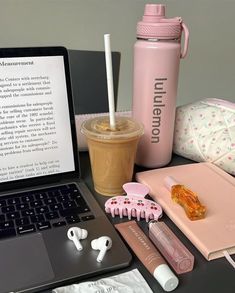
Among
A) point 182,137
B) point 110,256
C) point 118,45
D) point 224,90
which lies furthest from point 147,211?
point 224,90

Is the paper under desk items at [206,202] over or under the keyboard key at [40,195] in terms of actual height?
under

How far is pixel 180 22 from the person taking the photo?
1.96 ft

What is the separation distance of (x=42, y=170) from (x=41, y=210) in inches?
3.9

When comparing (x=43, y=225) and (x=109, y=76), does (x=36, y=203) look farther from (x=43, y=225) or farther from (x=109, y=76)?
(x=109, y=76)

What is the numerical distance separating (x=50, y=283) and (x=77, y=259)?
0.15 ft

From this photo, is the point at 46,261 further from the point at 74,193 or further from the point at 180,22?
the point at 180,22

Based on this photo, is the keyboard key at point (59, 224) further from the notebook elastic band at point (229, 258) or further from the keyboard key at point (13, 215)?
the notebook elastic band at point (229, 258)

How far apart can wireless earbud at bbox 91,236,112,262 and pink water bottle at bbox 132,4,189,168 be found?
24cm

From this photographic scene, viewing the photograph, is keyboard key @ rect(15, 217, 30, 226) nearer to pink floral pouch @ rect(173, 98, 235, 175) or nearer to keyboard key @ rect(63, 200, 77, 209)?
A: keyboard key @ rect(63, 200, 77, 209)

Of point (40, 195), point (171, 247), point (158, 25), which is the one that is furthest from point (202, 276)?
point (158, 25)

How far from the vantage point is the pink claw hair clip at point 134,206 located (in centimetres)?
51

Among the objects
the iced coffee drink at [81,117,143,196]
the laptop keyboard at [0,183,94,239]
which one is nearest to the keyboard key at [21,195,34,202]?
the laptop keyboard at [0,183,94,239]

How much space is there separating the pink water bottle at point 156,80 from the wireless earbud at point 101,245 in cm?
24

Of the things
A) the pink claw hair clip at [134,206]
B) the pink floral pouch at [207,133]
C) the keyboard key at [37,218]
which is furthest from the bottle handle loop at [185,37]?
the keyboard key at [37,218]
